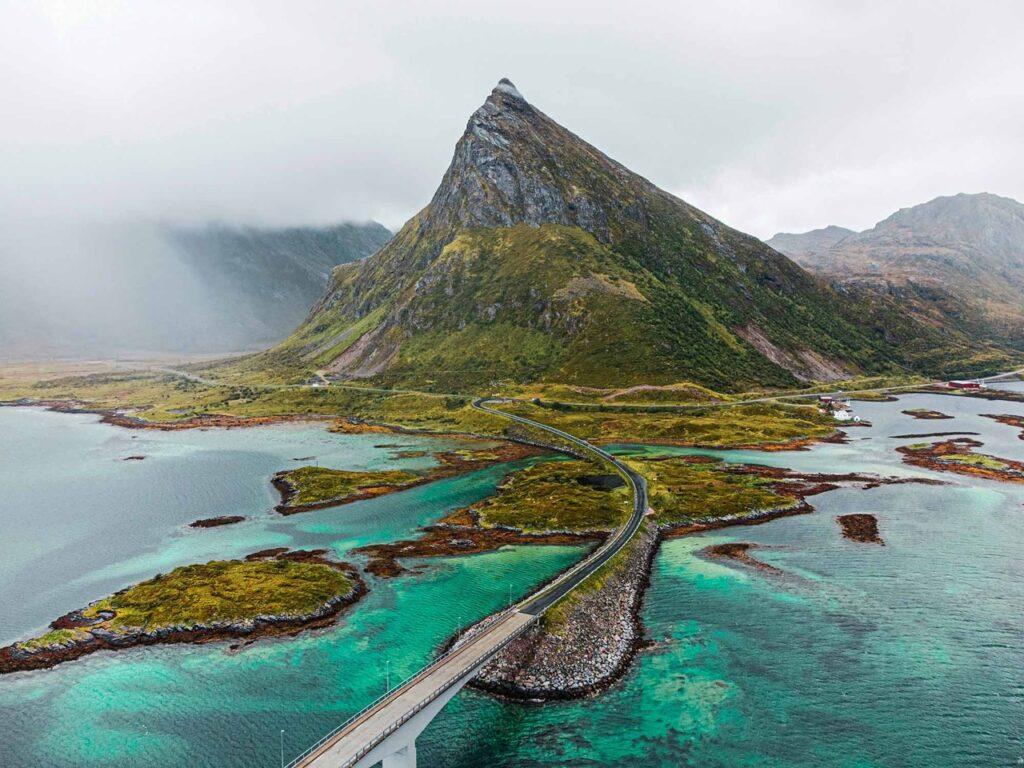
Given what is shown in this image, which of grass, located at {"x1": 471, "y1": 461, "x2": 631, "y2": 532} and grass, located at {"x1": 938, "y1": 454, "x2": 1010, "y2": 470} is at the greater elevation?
grass, located at {"x1": 938, "y1": 454, "x2": 1010, "y2": 470}

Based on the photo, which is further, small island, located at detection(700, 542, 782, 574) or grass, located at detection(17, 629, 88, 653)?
small island, located at detection(700, 542, 782, 574)

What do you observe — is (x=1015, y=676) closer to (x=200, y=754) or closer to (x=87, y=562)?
(x=200, y=754)

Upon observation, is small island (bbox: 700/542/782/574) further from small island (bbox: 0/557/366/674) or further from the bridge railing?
small island (bbox: 0/557/366/674)

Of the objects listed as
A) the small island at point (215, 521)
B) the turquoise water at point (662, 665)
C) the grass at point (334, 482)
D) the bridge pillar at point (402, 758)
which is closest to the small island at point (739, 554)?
the turquoise water at point (662, 665)

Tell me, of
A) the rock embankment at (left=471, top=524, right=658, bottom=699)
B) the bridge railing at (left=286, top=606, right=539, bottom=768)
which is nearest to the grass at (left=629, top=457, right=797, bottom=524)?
the rock embankment at (left=471, top=524, right=658, bottom=699)

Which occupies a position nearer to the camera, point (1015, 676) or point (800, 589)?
point (1015, 676)

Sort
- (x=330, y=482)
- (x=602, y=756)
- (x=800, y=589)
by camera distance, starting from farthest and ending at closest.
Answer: (x=330, y=482)
(x=800, y=589)
(x=602, y=756)

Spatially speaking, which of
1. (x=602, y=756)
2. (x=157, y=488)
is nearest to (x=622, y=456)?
(x=602, y=756)
